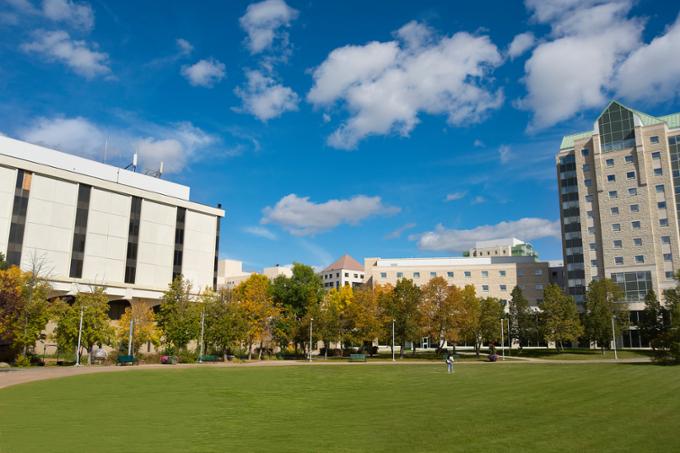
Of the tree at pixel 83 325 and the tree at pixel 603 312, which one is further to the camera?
the tree at pixel 603 312

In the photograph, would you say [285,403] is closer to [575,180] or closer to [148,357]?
[148,357]

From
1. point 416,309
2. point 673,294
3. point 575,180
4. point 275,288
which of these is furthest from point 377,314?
point 575,180

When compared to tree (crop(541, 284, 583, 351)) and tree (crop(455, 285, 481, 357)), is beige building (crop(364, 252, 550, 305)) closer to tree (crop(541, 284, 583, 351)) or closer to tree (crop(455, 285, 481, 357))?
tree (crop(455, 285, 481, 357))

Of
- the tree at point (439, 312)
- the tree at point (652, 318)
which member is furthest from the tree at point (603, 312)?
→ the tree at point (439, 312)

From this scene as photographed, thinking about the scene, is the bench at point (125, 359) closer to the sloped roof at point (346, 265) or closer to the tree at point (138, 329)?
the tree at point (138, 329)

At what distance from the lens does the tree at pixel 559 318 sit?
76875 millimetres

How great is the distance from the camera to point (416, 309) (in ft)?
257

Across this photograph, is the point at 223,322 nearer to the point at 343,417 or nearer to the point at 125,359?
the point at 125,359

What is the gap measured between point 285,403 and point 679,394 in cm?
1925

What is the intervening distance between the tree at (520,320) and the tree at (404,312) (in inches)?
803

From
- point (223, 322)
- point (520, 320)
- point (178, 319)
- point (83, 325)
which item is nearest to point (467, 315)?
point (520, 320)

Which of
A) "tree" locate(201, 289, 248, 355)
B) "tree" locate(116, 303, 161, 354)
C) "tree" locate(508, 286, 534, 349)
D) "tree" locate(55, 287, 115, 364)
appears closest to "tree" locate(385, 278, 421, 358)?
"tree" locate(508, 286, 534, 349)

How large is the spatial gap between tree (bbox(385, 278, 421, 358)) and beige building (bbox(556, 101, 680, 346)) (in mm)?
39664

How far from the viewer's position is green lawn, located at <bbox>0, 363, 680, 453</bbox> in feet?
48.8
